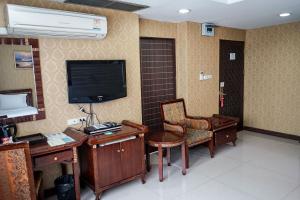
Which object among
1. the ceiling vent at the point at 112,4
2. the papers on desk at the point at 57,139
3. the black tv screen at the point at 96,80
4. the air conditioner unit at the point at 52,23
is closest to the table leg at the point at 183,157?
the black tv screen at the point at 96,80

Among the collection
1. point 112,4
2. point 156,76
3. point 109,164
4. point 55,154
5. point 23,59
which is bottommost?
point 109,164

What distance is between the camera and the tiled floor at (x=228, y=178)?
2740 millimetres

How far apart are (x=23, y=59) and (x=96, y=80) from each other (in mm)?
823

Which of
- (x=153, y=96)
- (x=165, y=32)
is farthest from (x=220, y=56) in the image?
(x=153, y=96)

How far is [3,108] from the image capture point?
2490mm

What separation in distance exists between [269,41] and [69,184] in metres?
4.50

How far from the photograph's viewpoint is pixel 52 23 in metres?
2.44

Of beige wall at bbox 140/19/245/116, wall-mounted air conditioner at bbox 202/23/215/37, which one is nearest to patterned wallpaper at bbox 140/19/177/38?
beige wall at bbox 140/19/245/116

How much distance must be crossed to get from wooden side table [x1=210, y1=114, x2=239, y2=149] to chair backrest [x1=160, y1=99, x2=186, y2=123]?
0.51 meters

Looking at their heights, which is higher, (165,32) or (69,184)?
(165,32)

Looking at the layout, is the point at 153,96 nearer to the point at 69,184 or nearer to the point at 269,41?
the point at 69,184


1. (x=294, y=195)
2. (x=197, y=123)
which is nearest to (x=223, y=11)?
(x=197, y=123)

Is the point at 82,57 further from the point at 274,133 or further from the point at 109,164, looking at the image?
the point at 274,133

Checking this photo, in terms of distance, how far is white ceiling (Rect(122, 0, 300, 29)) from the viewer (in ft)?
9.59
